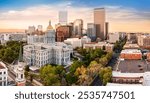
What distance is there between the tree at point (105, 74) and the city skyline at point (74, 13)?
340 mm

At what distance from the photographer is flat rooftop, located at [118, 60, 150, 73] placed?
8.31ft

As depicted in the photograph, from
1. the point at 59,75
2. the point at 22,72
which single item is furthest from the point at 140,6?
the point at 22,72

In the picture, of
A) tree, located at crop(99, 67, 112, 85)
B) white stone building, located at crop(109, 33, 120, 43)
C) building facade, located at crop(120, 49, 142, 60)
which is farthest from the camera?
white stone building, located at crop(109, 33, 120, 43)

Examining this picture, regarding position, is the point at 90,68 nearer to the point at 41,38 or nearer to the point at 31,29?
the point at 41,38

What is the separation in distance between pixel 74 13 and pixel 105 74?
550 millimetres

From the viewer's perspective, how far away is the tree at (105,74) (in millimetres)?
2492

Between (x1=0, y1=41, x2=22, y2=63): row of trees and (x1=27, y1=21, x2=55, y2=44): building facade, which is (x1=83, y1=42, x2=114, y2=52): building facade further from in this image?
(x1=0, y1=41, x2=22, y2=63): row of trees

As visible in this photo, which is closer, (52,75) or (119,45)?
(52,75)

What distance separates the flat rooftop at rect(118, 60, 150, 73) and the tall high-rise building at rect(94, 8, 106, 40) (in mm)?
293

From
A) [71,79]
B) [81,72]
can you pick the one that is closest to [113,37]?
[81,72]

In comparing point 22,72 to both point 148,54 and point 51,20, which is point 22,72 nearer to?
point 51,20

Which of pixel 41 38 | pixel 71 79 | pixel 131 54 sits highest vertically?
pixel 41 38

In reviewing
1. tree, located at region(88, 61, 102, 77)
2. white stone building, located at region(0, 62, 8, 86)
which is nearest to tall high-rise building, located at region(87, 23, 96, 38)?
tree, located at region(88, 61, 102, 77)

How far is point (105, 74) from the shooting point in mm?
2512
